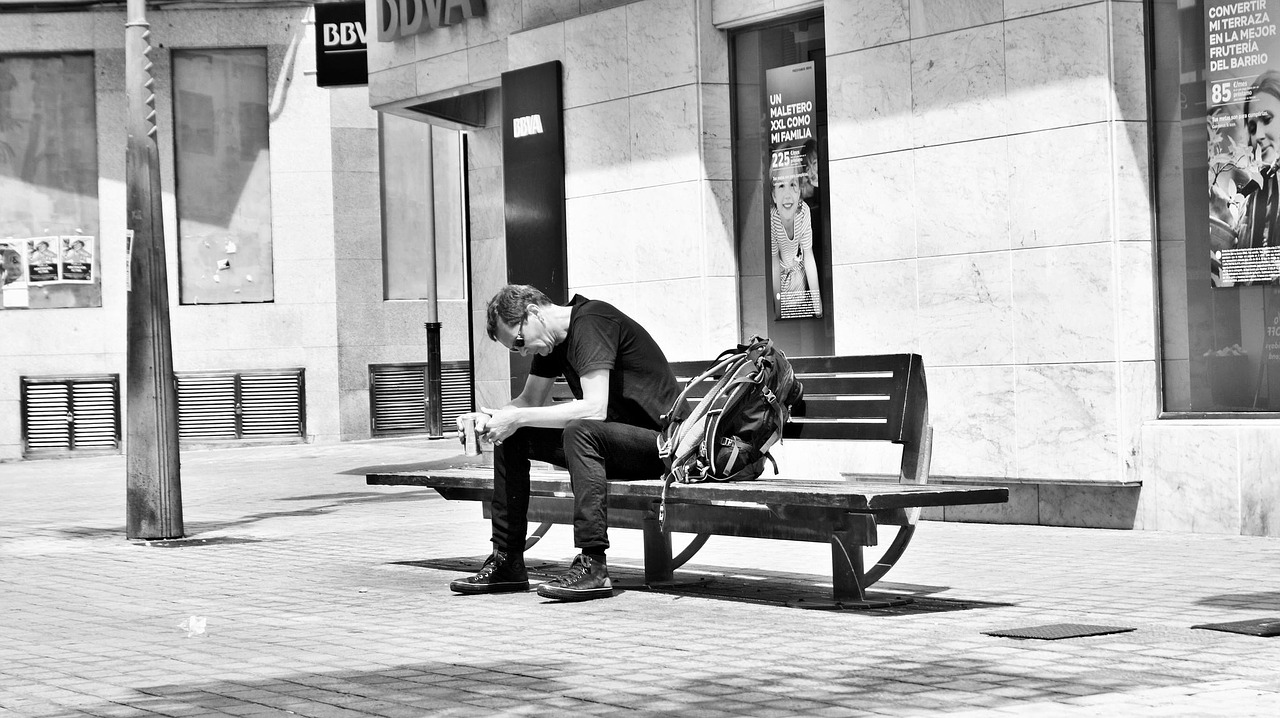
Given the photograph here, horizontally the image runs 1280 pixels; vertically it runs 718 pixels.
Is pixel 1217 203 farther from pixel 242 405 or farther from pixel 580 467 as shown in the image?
pixel 242 405

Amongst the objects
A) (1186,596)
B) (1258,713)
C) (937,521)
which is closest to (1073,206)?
(937,521)

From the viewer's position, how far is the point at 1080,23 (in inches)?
384

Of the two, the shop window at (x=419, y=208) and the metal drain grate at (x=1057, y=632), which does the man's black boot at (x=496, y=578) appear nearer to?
the metal drain grate at (x=1057, y=632)

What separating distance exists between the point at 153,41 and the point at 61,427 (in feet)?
18.5

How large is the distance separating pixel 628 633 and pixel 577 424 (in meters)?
1.19

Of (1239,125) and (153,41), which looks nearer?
(1239,125)

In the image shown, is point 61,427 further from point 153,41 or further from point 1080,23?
point 1080,23

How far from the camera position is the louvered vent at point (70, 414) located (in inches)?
932

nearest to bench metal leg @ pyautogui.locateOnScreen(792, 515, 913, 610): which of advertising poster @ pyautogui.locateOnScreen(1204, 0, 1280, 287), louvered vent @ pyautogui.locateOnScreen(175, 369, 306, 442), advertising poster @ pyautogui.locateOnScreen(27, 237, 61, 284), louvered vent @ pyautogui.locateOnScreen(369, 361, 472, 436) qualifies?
advertising poster @ pyautogui.locateOnScreen(1204, 0, 1280, 287)

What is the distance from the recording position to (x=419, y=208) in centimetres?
2531

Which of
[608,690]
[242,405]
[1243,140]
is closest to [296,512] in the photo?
[1243,140]

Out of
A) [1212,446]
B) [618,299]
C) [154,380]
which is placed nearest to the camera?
[1212,446]

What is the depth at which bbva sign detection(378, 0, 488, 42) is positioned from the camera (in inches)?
600

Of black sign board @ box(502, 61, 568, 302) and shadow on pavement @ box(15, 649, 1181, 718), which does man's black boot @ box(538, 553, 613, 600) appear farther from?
black sign board @ box(502, 61, 568, 302)
